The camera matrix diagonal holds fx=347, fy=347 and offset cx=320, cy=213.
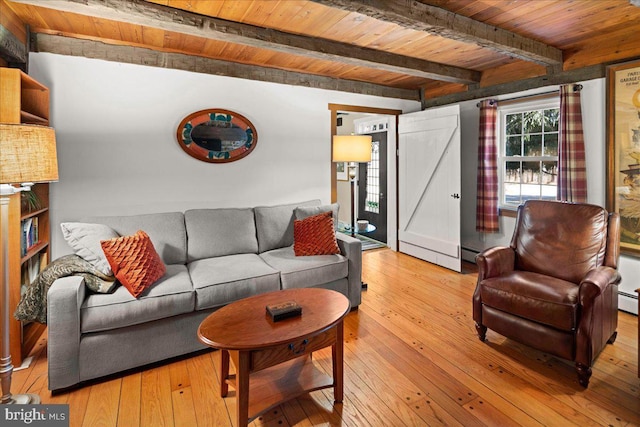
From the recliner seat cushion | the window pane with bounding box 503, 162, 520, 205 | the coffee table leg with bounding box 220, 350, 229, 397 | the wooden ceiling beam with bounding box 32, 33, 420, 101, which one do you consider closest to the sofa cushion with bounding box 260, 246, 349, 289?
the coffee table leg with bounding box 220, 350, 229, 397

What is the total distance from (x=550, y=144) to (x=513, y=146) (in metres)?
0.43

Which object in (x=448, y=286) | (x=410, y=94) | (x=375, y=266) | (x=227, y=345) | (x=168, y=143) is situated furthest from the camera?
(x=410, y=94)

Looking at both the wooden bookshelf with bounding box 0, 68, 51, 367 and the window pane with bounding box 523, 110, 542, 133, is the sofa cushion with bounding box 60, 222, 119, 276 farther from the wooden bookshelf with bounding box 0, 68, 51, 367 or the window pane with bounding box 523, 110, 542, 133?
the window pane with bounding box 523, 110, 542, 133

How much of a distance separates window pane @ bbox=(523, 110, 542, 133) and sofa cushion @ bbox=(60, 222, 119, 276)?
4385 millimetres

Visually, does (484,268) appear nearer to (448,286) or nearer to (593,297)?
(593,297)

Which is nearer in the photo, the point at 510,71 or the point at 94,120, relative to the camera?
the point at 94,120

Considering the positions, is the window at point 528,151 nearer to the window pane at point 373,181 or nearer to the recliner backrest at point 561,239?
the recliner backrest at point 561,239

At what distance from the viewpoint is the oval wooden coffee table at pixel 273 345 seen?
1.66 m

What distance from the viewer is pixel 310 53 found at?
3125 millimetres

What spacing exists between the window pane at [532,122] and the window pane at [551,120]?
0.07m

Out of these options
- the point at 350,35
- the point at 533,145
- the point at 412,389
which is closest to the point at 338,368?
the point at 412,389

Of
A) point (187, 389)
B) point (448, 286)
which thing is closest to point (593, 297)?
point (448, 286)

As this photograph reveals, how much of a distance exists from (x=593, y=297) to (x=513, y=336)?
0.57 m

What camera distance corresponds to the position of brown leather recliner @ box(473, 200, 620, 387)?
2.11m
